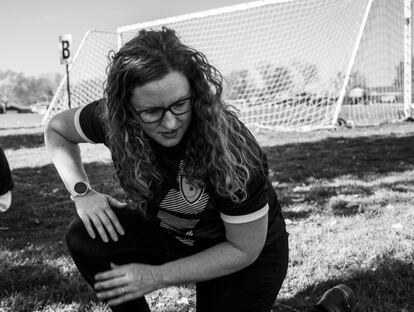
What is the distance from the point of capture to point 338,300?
224 cm

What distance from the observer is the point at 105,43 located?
17.0 metres

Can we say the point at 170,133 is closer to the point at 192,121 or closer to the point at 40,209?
the point at 192,121

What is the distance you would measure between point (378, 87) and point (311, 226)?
11955 mm

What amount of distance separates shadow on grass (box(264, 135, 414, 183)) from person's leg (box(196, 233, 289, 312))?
3720mm

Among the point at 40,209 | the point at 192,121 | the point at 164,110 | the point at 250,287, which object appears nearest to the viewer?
the point at 164,110

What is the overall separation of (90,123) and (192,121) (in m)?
0.60

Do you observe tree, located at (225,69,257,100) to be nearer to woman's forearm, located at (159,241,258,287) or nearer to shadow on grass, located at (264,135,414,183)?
shadow on grass, located at (264,135,414,183)

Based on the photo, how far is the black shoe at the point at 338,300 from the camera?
7.23 ft

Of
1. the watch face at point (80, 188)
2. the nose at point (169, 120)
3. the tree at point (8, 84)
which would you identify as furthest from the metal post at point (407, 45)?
the tree at point (8, 84)

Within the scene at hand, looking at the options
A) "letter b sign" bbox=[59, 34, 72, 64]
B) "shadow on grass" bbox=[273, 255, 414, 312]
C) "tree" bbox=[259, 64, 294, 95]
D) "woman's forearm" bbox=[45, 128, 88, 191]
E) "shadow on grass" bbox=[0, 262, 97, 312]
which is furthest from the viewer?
"tree" bbox=[259, 64, 294, 95]

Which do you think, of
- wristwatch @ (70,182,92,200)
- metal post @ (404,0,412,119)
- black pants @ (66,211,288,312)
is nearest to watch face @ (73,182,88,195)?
wristwatch @ (70,182,92,200)

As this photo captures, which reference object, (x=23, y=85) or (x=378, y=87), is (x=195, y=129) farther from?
(x=23, y=85)

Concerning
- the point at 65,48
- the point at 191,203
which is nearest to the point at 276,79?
the point at 65,48

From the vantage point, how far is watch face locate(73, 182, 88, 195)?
2.15 m
